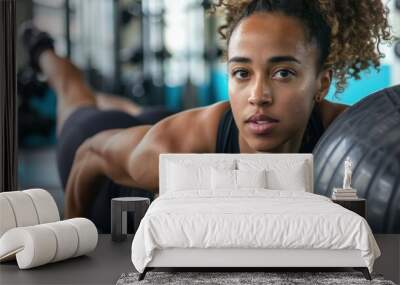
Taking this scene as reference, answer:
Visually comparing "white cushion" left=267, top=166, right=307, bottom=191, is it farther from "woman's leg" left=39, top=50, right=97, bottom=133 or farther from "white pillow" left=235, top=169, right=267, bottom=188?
"woman's leg" left=39, top=50, right=97, bottom=133

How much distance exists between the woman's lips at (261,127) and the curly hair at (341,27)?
2.56ft

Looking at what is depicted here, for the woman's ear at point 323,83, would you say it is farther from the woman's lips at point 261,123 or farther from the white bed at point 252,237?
the white bed at point 252,237

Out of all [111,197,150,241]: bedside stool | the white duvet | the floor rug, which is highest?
the white duvet

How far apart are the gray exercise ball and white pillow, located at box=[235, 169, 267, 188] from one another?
2.70ft

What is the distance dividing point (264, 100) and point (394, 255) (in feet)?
6.57

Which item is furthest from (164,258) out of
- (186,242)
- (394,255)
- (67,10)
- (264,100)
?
(67,10)

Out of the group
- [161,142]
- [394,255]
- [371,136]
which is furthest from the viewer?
[161,142]

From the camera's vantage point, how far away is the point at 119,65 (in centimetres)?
715

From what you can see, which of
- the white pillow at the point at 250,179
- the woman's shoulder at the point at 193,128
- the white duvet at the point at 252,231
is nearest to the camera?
the white duvet at the point at 252,231

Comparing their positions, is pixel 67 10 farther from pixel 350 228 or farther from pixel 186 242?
pixel 350 228

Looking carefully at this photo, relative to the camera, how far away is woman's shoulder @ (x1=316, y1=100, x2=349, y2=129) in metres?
6.92

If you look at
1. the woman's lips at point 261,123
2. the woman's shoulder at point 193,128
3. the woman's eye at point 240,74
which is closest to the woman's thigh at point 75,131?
the woman's shoulder at point 193,128

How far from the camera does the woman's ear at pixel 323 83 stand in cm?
688

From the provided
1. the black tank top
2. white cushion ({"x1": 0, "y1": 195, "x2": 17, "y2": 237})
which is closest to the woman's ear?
the black tank top
